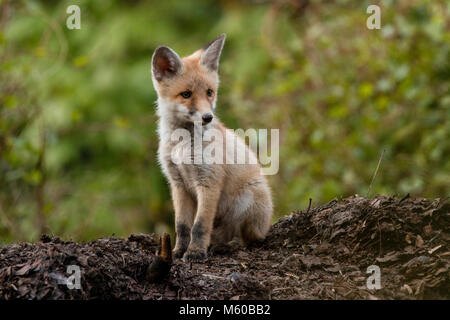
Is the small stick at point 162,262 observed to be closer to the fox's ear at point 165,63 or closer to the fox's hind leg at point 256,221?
the fox's hind leg at point 256,221

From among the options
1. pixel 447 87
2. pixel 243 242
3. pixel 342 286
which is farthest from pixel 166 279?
pixel 447 87

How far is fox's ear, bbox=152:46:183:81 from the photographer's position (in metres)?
5.32

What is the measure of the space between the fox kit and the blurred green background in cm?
120

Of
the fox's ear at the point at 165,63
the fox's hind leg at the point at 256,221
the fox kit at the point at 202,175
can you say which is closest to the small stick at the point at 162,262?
the fox kit at the point at 202,175

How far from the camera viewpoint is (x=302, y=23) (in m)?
10.8

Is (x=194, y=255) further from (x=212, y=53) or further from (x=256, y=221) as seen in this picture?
(x=212, y=53)

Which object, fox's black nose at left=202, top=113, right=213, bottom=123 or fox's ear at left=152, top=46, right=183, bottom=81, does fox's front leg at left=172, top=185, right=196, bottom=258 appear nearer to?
fox's black nose at left=202, top=113, right=213, bottom=123

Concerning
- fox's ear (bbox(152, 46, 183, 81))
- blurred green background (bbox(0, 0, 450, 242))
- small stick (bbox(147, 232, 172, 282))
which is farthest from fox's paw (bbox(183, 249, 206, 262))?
fox's ear (bbox(152, 46, 183, 81))

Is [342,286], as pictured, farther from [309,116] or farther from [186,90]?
[309,116]

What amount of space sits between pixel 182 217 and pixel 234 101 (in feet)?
14.3

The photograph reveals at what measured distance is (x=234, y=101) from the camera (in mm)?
9414

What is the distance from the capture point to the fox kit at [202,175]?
5.22 m

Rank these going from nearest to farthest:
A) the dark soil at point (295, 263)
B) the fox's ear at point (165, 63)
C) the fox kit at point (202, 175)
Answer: the dark soil at point (295, 263) → the fox kit at point (202, 175) → the fox's ear at point (165, 63)
